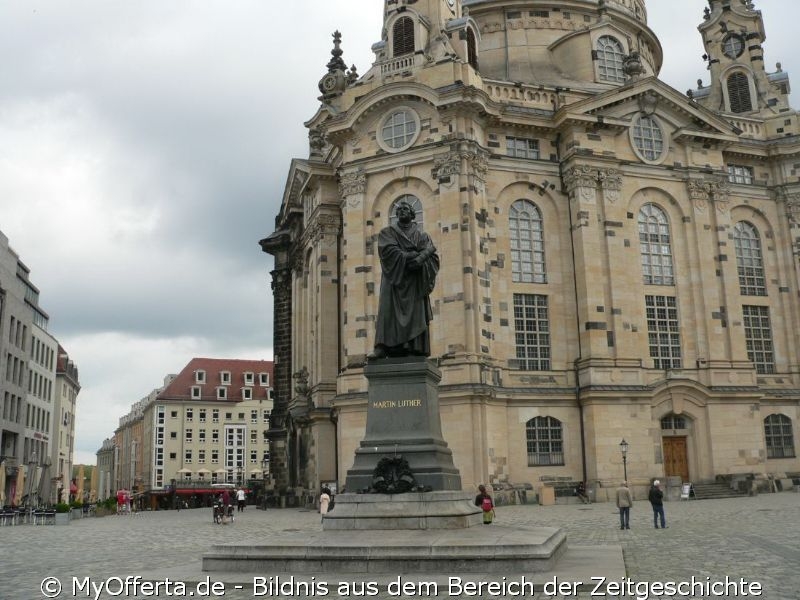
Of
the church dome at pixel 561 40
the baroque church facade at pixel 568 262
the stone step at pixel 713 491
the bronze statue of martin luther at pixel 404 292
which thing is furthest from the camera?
the church dome at pixel 561 40

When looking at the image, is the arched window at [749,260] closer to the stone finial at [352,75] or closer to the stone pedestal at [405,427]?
the stone finial at [352,75]

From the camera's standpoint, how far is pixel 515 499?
38438mm

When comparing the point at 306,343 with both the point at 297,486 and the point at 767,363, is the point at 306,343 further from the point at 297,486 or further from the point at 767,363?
the point at 767,363

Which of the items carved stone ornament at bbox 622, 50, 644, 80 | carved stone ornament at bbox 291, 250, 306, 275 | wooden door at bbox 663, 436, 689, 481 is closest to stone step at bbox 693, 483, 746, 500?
wooden door at bbox 663, 436, 689, 481

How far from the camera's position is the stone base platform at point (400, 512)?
15047 mm

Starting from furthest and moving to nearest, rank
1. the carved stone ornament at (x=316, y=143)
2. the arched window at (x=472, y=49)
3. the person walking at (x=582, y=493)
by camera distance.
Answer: the carved stone ornament at (x=316, y=143), the arched window at (x=472, y=49), the person walking at (x=582, y=493)

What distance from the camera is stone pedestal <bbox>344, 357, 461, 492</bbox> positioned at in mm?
15781

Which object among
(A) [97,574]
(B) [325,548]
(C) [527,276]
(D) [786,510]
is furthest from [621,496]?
(C) [527,276]

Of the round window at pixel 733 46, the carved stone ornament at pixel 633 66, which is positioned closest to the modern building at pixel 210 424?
the carved stone ornament at pixel 633 66

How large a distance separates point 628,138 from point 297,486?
27.2 meters

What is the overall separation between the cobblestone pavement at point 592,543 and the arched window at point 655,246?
13097mm

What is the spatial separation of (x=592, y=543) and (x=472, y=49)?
34.0m

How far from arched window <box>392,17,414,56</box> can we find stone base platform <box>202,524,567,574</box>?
35.2 meters

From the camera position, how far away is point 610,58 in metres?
49.2
